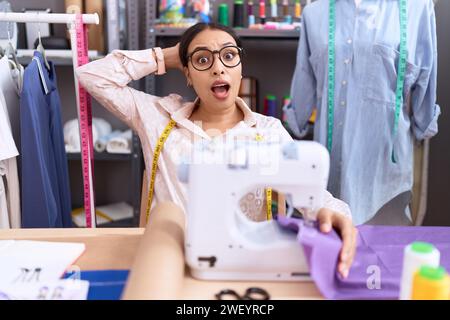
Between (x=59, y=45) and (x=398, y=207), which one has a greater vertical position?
(x=59, y=45)

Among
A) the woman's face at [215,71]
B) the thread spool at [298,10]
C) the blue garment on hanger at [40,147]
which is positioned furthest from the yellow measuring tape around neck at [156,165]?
the thread spool at [298,10]

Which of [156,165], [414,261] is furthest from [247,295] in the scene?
[156,165]

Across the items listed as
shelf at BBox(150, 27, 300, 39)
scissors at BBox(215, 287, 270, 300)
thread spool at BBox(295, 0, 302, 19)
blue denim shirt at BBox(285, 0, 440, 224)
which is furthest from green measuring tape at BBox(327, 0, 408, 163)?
scissors at BBox(215, 287, 270, 300)

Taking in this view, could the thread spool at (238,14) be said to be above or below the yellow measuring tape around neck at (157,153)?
above

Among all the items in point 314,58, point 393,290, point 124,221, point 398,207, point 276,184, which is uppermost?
point 314,58

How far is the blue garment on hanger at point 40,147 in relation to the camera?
134cm

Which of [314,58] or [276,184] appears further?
[314,58]

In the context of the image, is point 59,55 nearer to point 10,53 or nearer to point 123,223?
point 10,53

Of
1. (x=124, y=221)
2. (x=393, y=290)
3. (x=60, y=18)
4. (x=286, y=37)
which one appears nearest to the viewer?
(x=393, y=290)

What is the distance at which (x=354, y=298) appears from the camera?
32.5 inches

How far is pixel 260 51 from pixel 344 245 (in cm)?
190

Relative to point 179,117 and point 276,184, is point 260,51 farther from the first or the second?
point 276,184

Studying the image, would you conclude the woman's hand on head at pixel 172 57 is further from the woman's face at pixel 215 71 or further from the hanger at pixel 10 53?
the hanger at pixel 10 53
